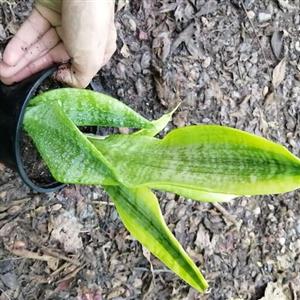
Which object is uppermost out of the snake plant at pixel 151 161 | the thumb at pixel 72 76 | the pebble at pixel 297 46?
the thumb at pixel 72 76

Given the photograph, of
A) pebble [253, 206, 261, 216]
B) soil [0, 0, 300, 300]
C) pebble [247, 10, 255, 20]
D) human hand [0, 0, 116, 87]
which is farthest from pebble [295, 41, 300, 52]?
human hand [0, 0, 116, 87]

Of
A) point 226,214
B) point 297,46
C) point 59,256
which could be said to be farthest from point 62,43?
point 297,46

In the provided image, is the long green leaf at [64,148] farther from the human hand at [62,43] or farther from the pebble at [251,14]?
the pebble at [251,14]

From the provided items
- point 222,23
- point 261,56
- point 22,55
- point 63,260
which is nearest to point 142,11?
point 222,23

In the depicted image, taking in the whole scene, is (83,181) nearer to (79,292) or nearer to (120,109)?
(120,109)

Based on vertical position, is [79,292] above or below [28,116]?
below

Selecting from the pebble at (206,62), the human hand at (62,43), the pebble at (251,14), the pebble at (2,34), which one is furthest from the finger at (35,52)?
the pebble at (251,14)

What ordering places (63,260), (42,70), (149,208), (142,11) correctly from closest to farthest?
(149,208) < (42,70) < (63,260) < (142,11)

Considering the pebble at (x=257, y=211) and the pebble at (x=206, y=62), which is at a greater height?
the pebble at (x=206, y=62)
